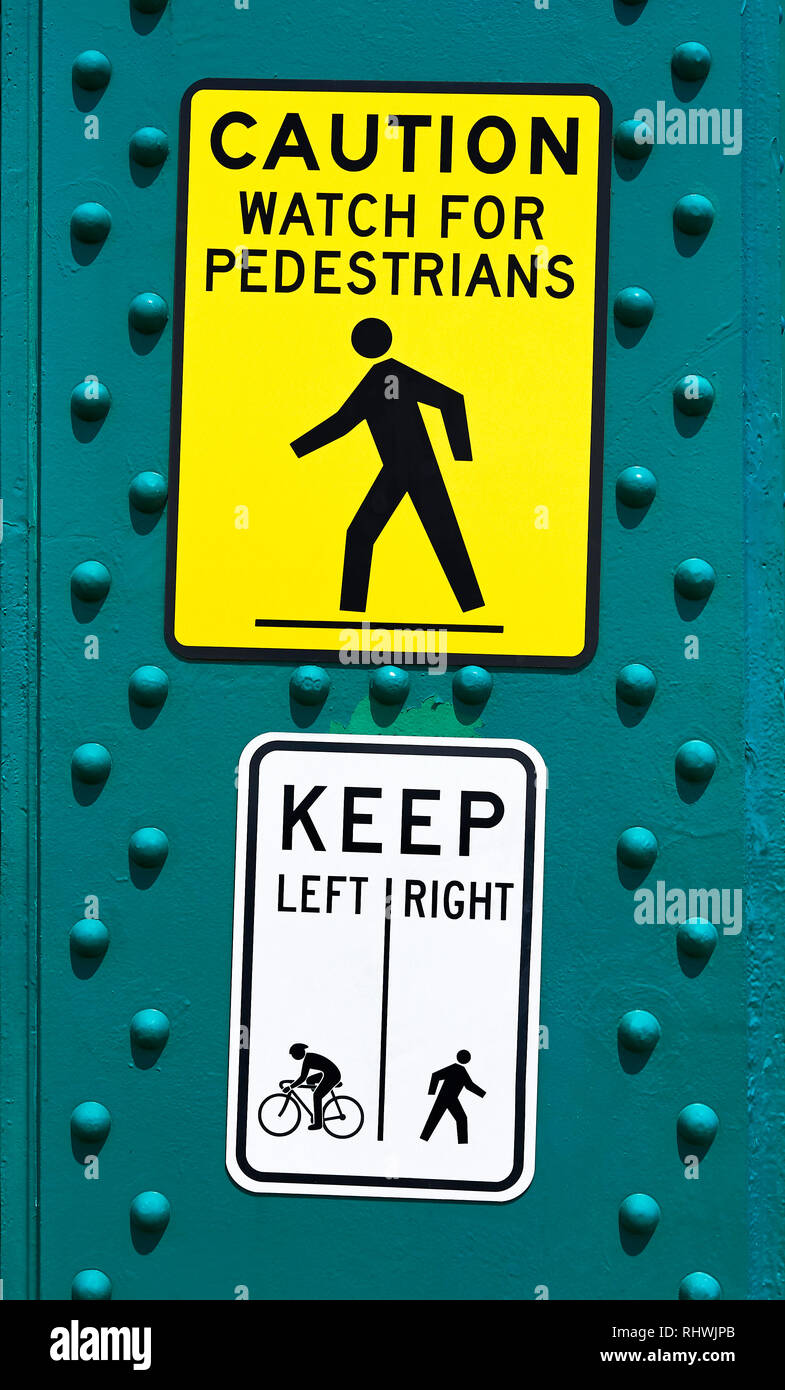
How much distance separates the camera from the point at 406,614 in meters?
1.16

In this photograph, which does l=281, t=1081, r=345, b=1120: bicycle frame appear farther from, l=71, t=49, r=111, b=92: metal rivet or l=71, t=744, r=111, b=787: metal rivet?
l=71, t=49, r=111, b=92: metal rivet

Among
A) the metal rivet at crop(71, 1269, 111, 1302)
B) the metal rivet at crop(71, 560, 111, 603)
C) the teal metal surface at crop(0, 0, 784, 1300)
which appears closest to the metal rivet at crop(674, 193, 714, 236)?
the teal metal surface at crop(0, 0, 784, 1300)

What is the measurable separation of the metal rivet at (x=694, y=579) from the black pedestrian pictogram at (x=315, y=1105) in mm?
649

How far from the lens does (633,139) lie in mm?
1181

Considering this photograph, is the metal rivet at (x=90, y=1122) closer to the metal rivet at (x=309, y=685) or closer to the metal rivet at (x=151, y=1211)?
the metal rivet at (x=151, y=1211)

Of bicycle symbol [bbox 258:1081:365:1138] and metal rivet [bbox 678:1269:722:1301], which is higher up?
bicycle symbol [bbox 258:1081:365:1138]

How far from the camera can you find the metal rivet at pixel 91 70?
1.19 meters

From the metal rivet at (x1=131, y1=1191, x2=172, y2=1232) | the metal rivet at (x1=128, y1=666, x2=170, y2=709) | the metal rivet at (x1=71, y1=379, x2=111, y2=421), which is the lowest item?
the metal rivet at (x1=131, y1=1191, x2=172, y2=1232)

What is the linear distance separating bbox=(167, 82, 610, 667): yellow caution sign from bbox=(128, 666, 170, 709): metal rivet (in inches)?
1.6

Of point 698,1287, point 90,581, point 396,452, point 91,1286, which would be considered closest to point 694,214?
point 396,452

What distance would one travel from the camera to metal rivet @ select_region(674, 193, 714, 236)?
1179 millimetres

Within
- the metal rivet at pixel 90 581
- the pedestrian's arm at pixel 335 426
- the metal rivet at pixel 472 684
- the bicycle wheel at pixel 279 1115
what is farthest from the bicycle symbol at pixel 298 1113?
the pedestrian's arm at pixel 335 426

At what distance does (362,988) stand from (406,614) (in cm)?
41

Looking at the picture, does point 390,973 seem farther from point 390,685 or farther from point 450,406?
point 450,406
